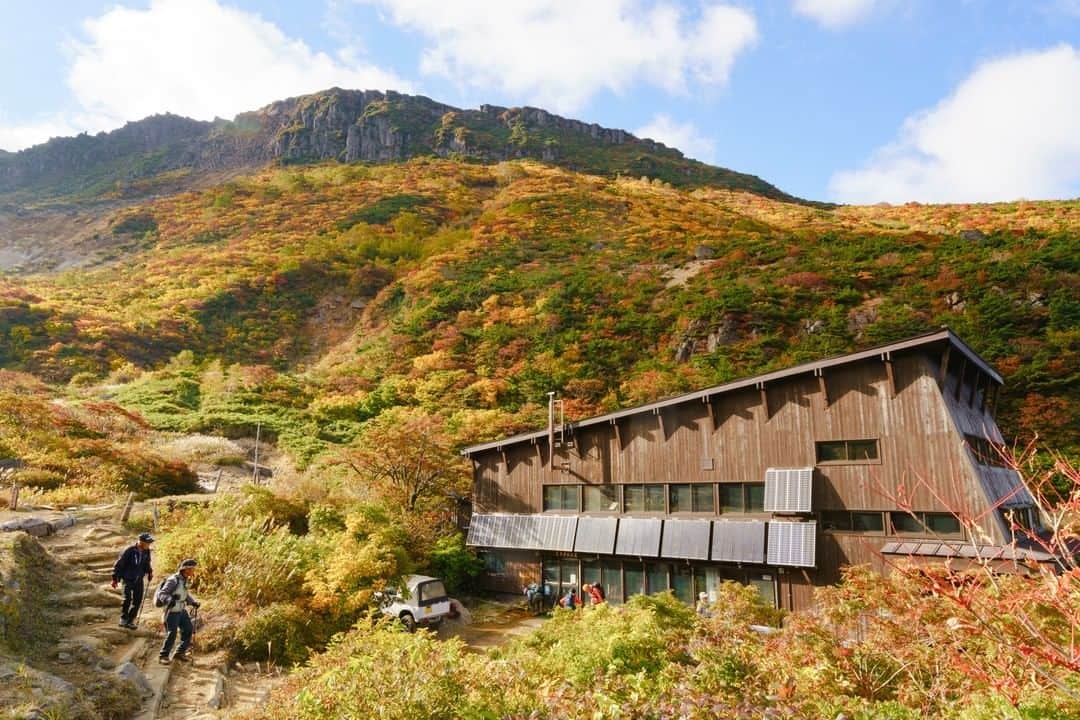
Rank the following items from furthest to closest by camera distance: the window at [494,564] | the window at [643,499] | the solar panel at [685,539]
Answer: the window at [494,564] < the window at [643,499] < the solar panel at [685,539]

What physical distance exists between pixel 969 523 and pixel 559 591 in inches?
Result: 733

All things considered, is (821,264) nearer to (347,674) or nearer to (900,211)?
(900,211)

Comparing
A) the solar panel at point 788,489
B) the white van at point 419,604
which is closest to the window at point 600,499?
the solar panel at point 788,489

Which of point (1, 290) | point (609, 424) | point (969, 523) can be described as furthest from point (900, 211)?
point (1, 290)

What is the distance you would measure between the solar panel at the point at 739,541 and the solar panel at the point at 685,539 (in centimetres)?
34

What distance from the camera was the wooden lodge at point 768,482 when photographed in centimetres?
1529

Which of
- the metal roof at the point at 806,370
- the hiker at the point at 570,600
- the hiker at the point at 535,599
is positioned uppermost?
the metal roof at the point at 806,370

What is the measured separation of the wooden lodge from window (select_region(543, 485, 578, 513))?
0.18 ft

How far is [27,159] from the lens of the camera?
4882 inches

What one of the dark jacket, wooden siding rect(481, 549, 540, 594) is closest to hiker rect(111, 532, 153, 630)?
the dark jacket

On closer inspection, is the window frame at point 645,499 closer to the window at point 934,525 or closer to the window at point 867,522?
the window at point 867,522

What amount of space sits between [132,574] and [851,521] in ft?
54.3

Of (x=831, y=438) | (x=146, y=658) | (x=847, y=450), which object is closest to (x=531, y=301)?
(x=831, y=438)

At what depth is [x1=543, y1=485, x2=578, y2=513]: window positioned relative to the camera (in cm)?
2105
